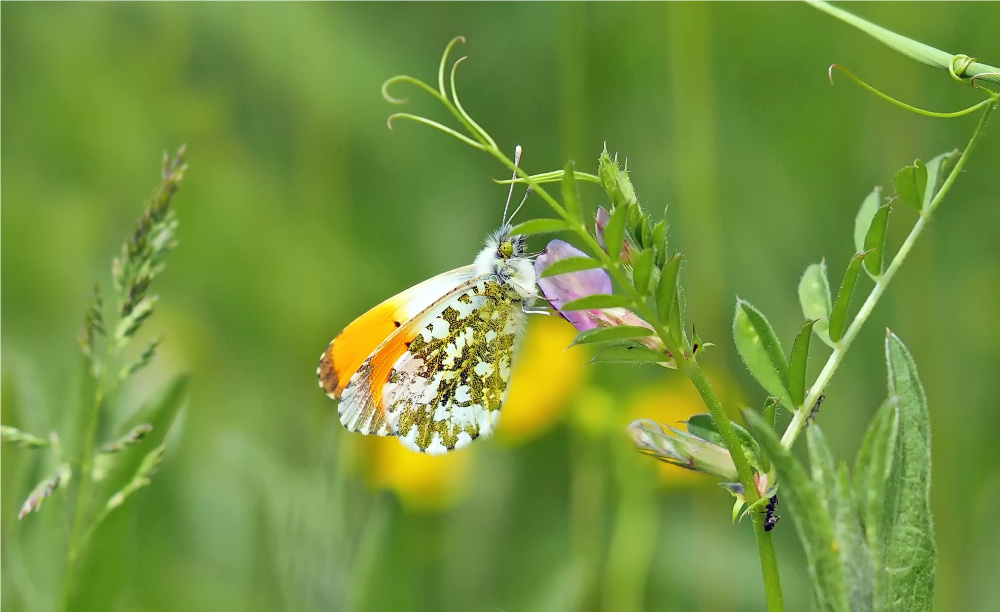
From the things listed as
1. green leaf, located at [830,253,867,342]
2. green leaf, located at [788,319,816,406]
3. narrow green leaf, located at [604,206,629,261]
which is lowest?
green leaf, located at [788,319,816,406]

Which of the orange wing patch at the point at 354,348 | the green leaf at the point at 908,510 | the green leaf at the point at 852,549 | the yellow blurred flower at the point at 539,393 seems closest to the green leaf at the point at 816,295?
the green leaf at the point at 908,510

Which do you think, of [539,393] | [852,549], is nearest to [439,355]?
[539,393]

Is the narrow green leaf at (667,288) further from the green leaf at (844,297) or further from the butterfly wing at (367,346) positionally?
the butterfly wing at (367,346)

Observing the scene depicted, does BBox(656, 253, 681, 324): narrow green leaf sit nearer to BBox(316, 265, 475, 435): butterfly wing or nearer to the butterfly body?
the butterfly body

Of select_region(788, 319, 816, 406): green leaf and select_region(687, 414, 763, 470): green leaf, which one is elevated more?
select_region(788, 319, 816, 406): green leaf

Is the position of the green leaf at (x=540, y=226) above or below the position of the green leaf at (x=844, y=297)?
below

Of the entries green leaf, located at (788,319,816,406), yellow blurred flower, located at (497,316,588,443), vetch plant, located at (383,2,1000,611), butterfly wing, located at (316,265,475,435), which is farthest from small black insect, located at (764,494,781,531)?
yellow blurred flower, located at (497,316,588,443)

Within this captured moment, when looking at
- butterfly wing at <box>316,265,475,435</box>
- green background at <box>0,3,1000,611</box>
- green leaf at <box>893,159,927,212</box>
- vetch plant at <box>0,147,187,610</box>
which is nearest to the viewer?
green leaf at <box>893,159,927,212</box>
